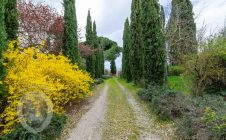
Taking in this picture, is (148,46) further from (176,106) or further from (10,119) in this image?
(10,119)

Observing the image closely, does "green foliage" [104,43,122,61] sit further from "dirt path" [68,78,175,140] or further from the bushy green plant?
the bushy green plant

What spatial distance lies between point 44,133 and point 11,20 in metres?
4.92

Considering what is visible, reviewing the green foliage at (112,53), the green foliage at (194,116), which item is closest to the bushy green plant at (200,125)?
the green foliage at (194,116)

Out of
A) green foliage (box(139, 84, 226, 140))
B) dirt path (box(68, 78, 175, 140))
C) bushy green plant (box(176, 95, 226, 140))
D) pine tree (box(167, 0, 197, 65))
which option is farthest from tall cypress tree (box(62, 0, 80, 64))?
bushy green plant (box(176, 95, 226, 140))

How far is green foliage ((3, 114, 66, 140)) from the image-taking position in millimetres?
6715

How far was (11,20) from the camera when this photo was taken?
10398 mm

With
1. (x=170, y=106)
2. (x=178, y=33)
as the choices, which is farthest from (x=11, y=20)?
(x=178, y=33)

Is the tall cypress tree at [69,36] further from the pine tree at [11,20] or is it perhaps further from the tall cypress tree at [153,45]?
the pine tree at [11,20]

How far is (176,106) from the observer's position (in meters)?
10.1

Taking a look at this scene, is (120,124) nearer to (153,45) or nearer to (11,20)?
(11,20)

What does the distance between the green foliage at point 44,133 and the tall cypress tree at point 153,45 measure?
9.06 metres

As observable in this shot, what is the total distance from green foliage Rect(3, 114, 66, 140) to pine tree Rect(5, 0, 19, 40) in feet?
11.7

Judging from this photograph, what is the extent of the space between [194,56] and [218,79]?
69.3 inches

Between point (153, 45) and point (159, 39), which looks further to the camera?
point (153, 45)
